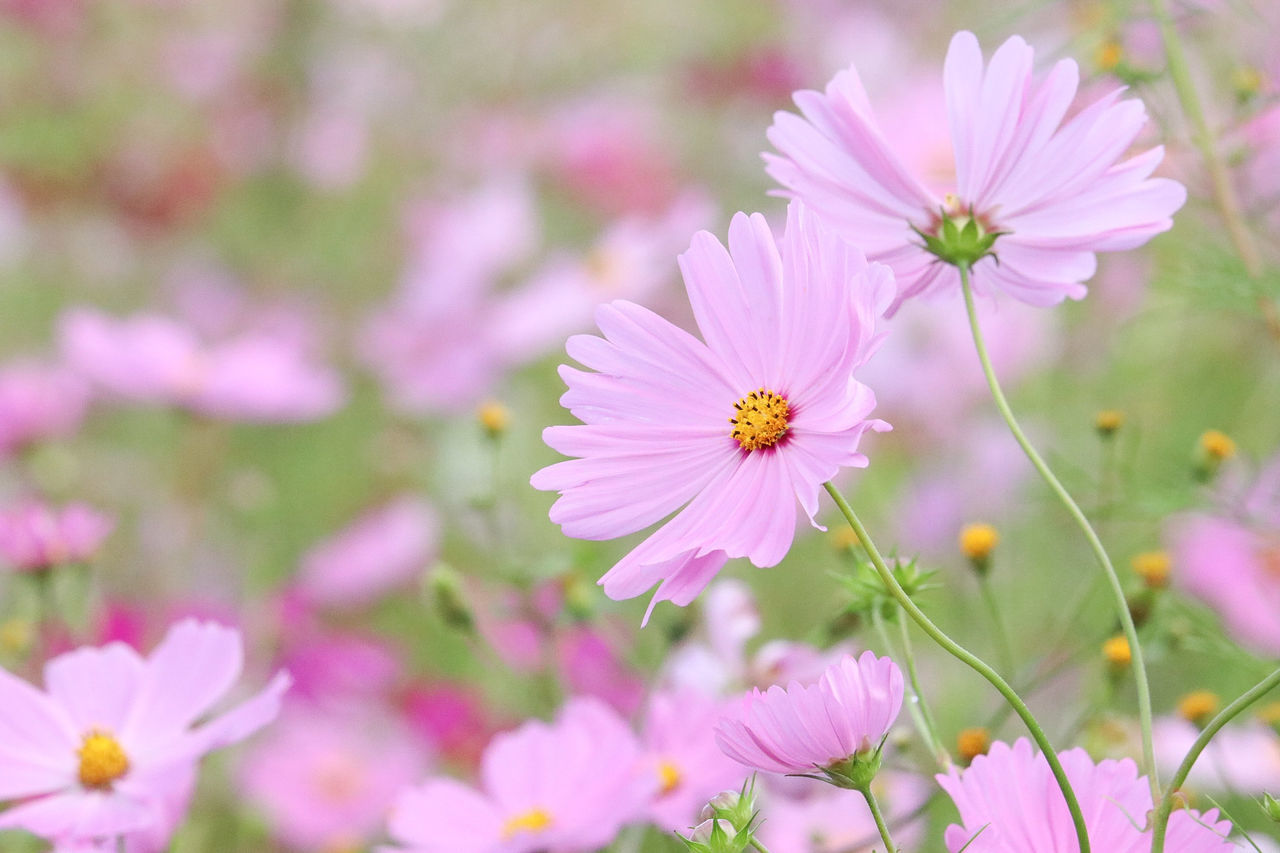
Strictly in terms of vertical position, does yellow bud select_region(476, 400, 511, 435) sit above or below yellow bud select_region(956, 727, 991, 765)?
above

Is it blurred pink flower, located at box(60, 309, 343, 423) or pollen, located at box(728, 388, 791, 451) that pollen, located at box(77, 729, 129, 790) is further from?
blurred pink flower, located at box(60, 309, 343, 423)

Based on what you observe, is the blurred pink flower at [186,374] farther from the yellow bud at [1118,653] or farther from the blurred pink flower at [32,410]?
the yellow bud at [1118,653]

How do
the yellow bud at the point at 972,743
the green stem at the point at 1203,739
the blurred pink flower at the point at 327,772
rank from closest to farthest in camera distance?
1. the green stem at the point at 1203,739
2. the yellow bud at the point at 972,743
3. the blurred pink flower at the point at 327,772

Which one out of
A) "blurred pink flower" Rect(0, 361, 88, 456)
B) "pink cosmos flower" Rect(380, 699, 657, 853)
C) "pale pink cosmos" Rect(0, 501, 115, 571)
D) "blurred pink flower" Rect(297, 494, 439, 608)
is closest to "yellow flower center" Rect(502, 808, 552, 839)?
"pink cosmos flower" Rect(380, 699, 657, 853)

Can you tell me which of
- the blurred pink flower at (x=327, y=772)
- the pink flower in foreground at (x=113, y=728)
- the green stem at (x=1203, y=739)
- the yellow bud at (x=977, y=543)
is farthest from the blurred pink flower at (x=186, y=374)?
the green stem at (x=1203, y=739)

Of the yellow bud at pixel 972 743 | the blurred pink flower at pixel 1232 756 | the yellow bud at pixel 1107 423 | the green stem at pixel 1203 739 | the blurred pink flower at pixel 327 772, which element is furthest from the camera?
the blurred pink flower at pixel 327 772

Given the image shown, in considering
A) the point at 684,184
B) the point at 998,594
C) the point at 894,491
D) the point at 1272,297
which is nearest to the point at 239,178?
the point at 684,184
